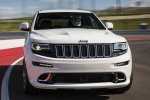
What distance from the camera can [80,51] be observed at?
5887 millimetres

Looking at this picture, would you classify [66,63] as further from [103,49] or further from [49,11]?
[49,11]

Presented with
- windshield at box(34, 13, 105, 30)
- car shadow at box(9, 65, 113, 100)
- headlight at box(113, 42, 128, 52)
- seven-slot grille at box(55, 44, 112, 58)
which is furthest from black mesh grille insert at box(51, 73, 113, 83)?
windshield at box(34, 13, 105, 30)

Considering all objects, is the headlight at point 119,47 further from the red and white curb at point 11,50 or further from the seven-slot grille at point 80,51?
the red and white curb at point 11,50

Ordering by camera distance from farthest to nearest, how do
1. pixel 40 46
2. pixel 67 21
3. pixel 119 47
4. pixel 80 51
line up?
pixel 67 21 < pixel 119 47 < pixel 40 46 < pixel 80 51

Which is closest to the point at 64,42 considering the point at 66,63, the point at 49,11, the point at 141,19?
the point at 66,63

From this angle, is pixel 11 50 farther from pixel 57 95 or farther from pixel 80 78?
pixel 80 78

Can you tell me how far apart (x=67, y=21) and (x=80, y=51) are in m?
2.27

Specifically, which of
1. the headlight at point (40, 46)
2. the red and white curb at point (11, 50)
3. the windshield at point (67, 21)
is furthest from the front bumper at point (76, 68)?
the red and white curb at point (11, 50)

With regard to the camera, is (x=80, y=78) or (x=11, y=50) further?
(x=11, y=50)

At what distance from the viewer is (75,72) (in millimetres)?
5766

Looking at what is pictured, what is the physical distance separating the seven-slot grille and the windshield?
1771mm

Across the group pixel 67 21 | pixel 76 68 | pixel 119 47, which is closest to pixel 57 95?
pixel 76 68

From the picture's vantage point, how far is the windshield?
25.3ft

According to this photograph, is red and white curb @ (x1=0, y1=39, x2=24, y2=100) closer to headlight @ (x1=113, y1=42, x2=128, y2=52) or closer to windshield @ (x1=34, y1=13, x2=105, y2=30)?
windshield @ (x1=34, y1=13, x2=105, y2=30)
